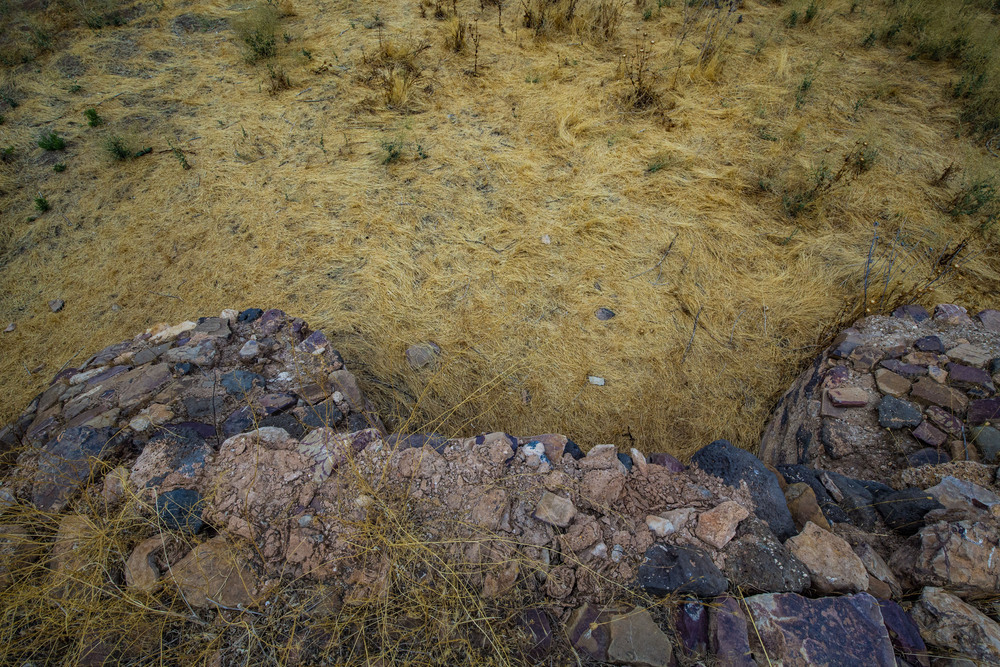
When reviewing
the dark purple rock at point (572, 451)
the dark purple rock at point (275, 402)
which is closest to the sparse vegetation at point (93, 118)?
the dark purple rock at point (275, 402)

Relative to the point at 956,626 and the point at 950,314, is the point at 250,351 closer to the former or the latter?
the point at 956,626

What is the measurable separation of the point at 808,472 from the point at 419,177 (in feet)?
12.9

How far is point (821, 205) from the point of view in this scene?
4.12 m

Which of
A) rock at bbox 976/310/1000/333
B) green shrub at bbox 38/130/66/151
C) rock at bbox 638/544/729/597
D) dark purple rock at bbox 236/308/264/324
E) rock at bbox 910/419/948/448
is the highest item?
green shrub at bbox 38/130/66/151

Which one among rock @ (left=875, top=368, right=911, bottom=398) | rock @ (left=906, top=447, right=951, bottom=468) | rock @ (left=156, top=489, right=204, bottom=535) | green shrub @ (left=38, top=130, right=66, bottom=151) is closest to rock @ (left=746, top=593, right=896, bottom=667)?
rock @ (left=906, top=447, right=951, bottom=468)

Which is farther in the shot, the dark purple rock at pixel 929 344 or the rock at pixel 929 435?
the dark purple rock at pixel 929 344

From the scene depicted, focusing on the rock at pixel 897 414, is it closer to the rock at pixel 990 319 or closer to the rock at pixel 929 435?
the rock at pixel 929 435

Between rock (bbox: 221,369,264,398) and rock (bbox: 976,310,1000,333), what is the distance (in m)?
4.68

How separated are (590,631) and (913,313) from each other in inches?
127

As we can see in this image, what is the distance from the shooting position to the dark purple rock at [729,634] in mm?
1636

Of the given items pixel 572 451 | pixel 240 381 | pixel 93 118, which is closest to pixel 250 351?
pixel 240 381

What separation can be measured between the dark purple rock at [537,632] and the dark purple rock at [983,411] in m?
2.74

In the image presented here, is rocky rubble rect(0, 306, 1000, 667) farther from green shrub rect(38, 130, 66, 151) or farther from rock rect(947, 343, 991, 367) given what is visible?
green shrub rect(38, 130, 66, 151)

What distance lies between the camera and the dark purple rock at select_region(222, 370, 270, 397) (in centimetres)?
269
